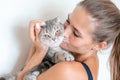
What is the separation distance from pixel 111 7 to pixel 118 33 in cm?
15

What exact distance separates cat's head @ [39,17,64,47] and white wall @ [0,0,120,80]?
0.16 meters

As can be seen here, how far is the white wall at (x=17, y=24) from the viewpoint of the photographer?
122 cm

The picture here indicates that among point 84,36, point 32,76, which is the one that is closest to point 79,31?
point 84,36

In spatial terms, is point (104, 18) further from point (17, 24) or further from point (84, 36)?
point (17, 24)

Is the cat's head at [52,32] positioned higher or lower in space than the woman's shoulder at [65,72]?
higher

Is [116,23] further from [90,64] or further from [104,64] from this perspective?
[104,64]

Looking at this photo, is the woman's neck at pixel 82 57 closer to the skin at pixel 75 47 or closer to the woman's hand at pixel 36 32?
the skin at pixel 75 47

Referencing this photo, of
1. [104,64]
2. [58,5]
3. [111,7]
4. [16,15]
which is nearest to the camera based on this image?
[111,7]

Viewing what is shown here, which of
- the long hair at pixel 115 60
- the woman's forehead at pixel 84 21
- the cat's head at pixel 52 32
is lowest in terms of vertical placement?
the long hair at pixel 115 60

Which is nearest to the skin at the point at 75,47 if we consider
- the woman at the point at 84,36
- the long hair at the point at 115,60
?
the woman at the point at 84,36

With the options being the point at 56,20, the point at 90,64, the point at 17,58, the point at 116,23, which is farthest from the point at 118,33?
the point at 17,58

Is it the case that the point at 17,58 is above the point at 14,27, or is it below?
below

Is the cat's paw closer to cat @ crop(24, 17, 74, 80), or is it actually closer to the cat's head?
cat @ crop(24, 17, 74, 80)

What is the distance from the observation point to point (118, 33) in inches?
47.5
